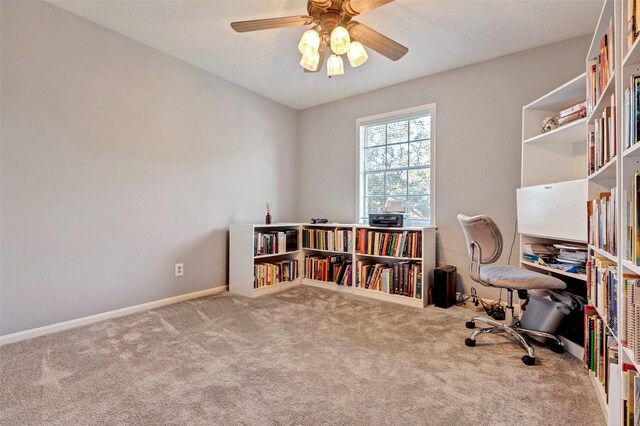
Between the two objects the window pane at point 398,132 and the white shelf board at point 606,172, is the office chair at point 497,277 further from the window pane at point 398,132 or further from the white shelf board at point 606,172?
the window pane at point 398,132

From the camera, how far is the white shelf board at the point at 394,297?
9.65 ft


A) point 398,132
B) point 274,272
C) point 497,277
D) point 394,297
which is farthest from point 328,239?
point 497,277

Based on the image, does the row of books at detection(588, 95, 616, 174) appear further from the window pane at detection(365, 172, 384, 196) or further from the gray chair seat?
the window pane at detection(365, 172, 384, 196)

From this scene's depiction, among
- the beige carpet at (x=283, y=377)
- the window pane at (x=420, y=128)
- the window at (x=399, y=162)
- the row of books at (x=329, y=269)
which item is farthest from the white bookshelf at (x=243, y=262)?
the window pane at (x=420, y=128)

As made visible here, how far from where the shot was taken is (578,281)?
221 centimetres

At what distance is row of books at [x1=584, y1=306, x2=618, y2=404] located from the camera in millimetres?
1366

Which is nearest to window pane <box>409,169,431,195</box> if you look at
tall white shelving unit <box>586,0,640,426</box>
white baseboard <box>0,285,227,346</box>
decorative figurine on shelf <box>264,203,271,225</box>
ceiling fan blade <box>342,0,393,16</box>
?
decorative figurine on shelf <box>264,203,271,225</box>

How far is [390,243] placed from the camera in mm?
3203

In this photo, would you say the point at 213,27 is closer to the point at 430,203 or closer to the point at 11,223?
the point at 11,223

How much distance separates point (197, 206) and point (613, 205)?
324 centimetres

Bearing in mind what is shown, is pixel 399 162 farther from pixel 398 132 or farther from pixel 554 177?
pixel 554 177

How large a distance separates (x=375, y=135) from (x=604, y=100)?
98.8 inches

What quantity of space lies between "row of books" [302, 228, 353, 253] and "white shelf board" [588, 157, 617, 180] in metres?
2.20

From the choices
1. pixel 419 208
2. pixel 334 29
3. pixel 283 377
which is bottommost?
pixel 283 377
